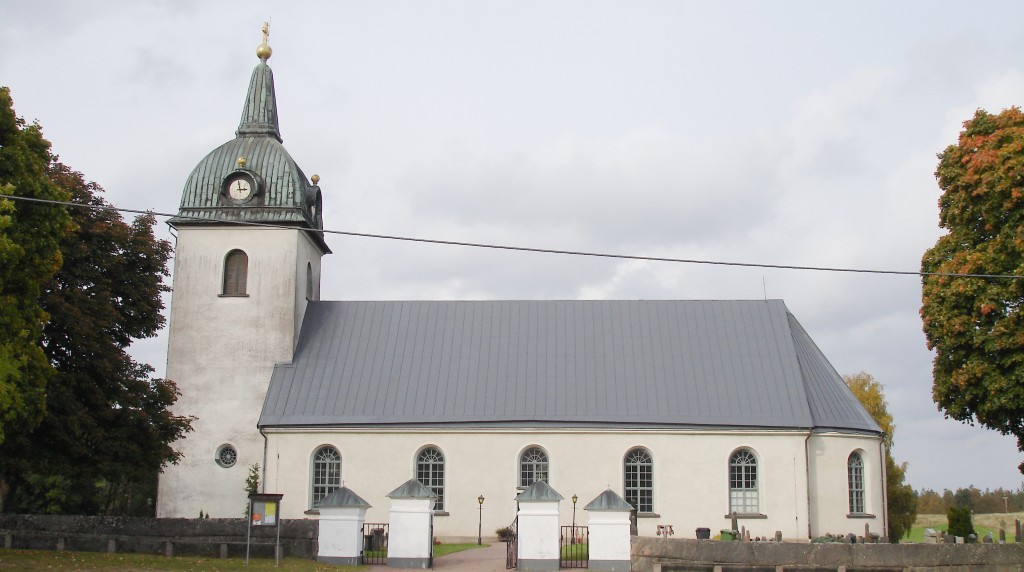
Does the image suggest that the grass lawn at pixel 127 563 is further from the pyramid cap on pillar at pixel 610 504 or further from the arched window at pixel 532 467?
the arched window at pixel 532 467

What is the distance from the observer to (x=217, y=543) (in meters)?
28.3

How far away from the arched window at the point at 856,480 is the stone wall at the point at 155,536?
63.4 feet

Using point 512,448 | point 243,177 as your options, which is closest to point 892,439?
point 512,448

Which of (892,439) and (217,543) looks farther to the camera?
(892,439)

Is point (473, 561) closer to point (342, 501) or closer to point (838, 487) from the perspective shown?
point (342, 501)

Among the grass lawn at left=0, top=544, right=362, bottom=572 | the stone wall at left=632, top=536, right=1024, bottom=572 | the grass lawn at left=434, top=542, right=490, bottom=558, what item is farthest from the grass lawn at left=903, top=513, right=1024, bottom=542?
the grass lawn at left=0, top=544, right=362, bottom=572

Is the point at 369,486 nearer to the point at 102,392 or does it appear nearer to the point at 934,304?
the point at 102,392

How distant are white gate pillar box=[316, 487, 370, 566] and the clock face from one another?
16316 mm

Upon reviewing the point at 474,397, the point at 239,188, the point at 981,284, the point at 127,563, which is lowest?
the point at 127,563

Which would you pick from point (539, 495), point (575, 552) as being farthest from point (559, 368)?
point (539, 495)

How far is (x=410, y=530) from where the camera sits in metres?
27.1

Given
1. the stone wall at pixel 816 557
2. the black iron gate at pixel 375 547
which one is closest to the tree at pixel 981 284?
the stone wall at pixel 816 557

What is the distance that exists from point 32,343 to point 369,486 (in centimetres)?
1408

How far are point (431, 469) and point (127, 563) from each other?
14.3 meters
